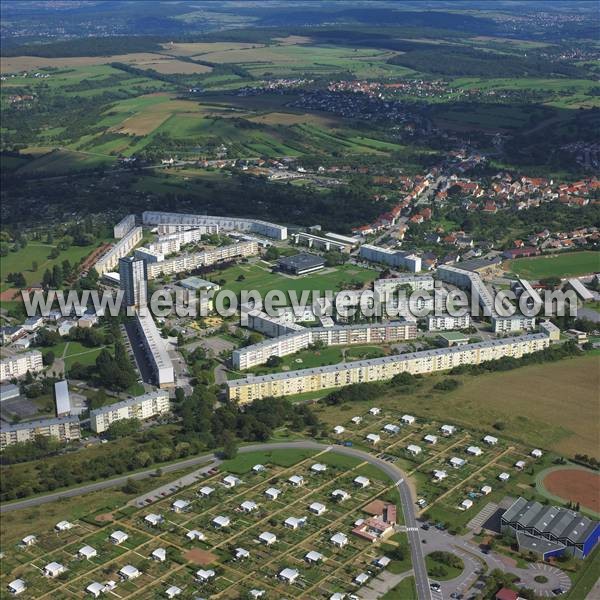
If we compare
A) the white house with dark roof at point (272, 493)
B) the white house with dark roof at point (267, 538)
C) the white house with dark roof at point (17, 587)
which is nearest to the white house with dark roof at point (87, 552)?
the white house with dark roof at point (17, 587)

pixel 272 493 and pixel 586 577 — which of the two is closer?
pixel 586 577

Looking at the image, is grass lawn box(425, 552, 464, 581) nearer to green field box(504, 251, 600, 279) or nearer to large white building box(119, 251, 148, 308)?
large white building box(119, 251, 148, 308)

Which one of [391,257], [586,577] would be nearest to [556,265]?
[391,257]

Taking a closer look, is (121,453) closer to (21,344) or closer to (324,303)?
(21,344)

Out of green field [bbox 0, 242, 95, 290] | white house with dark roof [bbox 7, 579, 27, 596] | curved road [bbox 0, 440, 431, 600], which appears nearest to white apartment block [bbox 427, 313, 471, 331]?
curved road [bbox 0, 440, 431, 600]

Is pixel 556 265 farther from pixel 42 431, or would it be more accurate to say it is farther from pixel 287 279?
pixel 42 431
